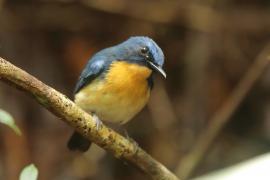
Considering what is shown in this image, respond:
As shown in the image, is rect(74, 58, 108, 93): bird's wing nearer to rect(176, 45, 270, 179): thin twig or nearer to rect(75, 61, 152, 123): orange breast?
rect(75, 61, 152, 123): orange breast

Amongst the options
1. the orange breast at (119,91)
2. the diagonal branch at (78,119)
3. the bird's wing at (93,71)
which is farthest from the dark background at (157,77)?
the diagonal branch at (78,119)

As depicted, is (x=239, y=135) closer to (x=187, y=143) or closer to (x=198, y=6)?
(x=187, y=143)

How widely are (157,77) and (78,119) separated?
3.57 m

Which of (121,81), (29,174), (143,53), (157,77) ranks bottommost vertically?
(157,77)

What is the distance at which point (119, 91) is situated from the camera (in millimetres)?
4254

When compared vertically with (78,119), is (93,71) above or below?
below

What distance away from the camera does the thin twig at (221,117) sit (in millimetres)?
6309

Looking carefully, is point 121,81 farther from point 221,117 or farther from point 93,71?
point 221,117

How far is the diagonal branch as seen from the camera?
108 inches

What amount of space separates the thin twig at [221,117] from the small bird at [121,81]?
2.01 metres

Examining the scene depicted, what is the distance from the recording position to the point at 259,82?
700 cm

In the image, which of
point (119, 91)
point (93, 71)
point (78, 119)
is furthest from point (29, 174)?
point (93, 71)

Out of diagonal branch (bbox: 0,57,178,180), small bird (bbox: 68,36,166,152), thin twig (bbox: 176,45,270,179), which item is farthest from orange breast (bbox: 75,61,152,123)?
thin twig (bbox: 176,45,270,179)

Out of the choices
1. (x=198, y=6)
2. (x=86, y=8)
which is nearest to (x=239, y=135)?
(x=198, y=6)
